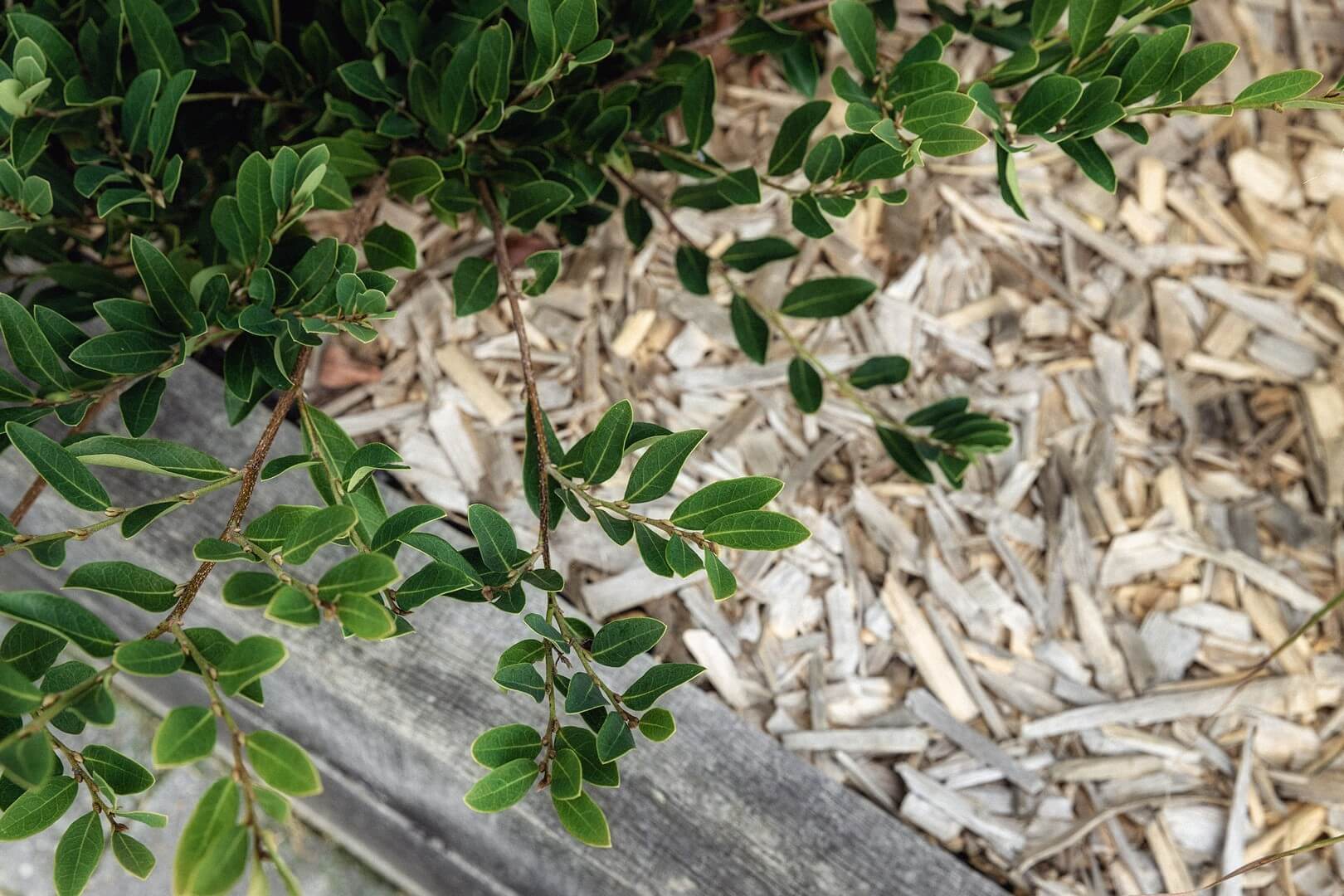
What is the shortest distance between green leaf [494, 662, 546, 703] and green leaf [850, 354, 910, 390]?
1.82 feet

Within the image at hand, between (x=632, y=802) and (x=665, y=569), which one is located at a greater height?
(x=665, y=569)

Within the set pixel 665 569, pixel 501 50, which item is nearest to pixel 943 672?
pixel 665 569

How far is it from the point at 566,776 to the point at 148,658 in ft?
0.89

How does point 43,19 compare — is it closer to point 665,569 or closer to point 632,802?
point 665,569

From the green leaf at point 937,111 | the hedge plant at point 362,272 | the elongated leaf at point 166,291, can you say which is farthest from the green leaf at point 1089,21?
the elongated leaf at point 166,291

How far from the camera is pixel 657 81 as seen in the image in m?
1.05

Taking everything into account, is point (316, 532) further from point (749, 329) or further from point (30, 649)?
point (749, 329)

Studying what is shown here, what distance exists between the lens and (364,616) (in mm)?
578

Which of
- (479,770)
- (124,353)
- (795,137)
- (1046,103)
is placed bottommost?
(479,770)

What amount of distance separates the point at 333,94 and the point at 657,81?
33 centimetres

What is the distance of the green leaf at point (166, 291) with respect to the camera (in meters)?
0.76

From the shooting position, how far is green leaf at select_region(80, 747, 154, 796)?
0.67 m

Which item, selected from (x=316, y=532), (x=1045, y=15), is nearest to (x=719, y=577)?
(x=316, y=532)

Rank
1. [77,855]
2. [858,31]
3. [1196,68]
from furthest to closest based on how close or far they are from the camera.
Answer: [858,31] → [1196,68] → [77,855]
